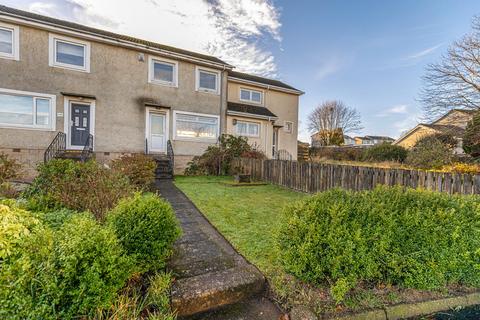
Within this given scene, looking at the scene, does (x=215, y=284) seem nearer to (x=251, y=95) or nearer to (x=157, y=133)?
(x=157, y=133)

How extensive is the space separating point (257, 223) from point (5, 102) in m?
12.9

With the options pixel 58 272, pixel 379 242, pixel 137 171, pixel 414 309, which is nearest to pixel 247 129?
pixel 137 171

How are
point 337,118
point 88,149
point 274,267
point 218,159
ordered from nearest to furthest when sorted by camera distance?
point 274,267 → point 88,149 → point 218,159 → point 337,118

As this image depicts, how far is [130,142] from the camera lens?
12.8 m

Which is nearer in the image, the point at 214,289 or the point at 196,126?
the point at 214,289

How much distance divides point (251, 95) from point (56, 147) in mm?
12879

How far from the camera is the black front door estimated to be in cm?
1166

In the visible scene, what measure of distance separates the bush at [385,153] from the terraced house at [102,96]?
13097mm

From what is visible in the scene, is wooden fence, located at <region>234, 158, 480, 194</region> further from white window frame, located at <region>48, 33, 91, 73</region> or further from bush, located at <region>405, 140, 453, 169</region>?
white window frame, located at <region>48, 33, 91, 73</region>

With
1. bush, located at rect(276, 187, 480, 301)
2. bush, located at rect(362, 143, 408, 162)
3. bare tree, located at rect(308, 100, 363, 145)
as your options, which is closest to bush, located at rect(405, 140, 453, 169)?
bush, located at rect(276, 187, 480, 301)

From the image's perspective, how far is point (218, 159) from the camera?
44.5 feet

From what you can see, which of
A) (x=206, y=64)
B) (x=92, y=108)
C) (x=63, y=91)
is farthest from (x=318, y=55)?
(x=63, y=91)

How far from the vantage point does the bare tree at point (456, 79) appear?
13.6 metres

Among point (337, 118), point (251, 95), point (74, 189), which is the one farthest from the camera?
point (337, 118)
